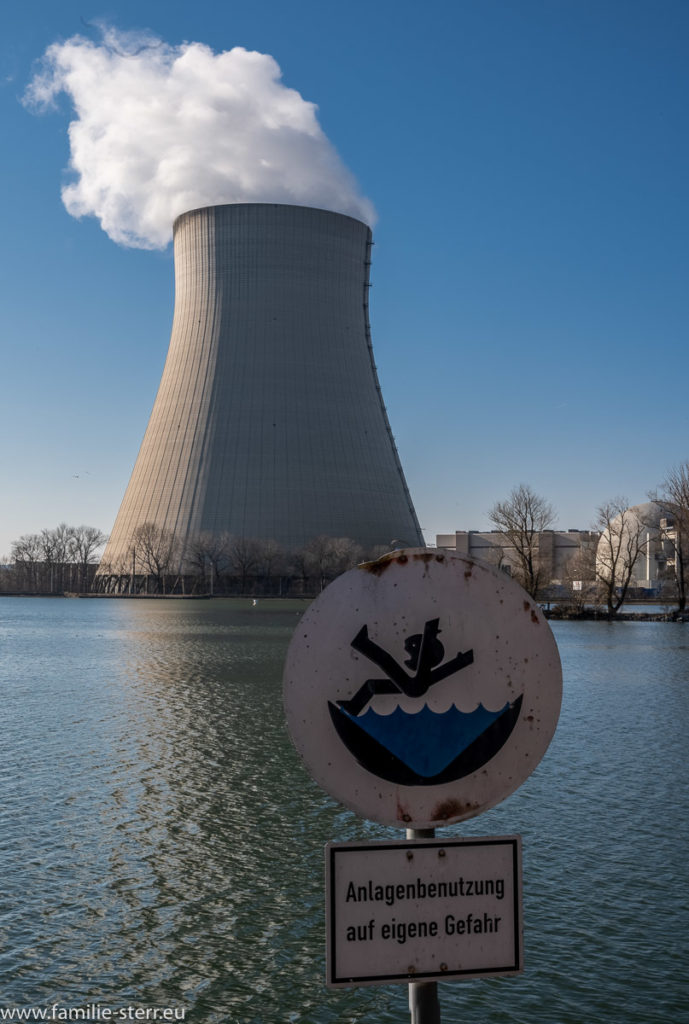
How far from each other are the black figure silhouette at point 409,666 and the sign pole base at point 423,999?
22 centimetres

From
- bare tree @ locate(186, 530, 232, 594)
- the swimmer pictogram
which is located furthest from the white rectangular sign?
bare tree @ locate(186, 530, 232, 594)

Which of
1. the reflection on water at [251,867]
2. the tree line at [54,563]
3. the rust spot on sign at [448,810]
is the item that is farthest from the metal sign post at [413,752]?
the tree line at [54,563]

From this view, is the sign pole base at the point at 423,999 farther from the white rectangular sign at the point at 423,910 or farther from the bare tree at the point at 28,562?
the bare tree at the point at 28,562

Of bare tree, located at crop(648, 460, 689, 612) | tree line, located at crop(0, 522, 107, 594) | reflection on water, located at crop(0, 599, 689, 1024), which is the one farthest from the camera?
tree line, located at crop(0, 522, 107, 594)

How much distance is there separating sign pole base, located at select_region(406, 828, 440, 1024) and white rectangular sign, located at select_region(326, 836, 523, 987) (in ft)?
0.12

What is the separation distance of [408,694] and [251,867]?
15.5ft

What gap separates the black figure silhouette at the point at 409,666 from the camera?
1.56 m

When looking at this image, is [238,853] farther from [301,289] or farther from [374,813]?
[301,289]

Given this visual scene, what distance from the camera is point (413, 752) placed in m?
1.55

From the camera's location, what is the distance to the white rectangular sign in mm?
1525

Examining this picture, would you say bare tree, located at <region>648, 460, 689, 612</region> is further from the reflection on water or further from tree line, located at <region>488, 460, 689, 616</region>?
the reflection on water

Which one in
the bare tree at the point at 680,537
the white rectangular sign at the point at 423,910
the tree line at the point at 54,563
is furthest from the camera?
the tree line at the point at 54,563

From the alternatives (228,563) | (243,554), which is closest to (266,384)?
(243,554)

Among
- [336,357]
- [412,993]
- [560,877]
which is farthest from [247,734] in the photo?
[336,357]
